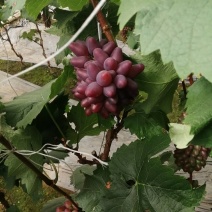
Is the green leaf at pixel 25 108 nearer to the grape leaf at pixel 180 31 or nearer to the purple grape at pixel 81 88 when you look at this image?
the purple grape at pixel 81 88

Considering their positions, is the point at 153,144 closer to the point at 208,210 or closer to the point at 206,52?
the point at 206,52

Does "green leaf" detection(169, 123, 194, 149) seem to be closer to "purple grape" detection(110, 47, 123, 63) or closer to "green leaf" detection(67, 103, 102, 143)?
"purple grape" detection(110, 47, 123, 63)

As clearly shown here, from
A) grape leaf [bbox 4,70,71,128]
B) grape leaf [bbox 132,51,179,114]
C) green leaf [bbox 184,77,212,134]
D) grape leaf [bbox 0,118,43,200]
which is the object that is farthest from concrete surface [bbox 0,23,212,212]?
green leaf [bbox 184,77,212,134]

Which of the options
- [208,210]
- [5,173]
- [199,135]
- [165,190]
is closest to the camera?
[199,135]

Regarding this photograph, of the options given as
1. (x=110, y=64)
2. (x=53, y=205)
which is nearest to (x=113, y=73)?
(x=110, y=64)

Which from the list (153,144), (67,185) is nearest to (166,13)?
(153,144)

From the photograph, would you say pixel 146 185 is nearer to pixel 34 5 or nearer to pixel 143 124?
pixel 143 124

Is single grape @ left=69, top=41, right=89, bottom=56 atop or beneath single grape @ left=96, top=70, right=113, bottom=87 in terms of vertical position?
atop
